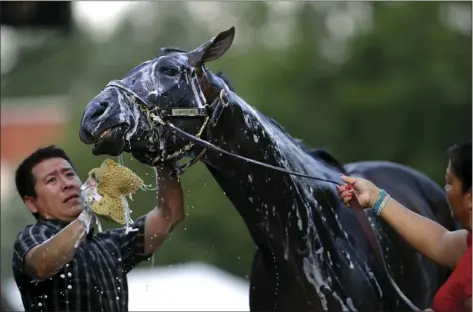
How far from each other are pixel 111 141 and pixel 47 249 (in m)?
0.66

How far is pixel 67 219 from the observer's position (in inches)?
174

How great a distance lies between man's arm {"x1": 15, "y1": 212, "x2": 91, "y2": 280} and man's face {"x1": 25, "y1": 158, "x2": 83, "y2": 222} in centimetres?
12

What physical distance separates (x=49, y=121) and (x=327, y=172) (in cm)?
2053

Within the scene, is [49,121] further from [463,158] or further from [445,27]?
[463,158]

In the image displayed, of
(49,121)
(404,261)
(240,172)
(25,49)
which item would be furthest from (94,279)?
(25,49)

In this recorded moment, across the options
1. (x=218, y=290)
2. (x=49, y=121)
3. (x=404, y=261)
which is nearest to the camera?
(x=404, y=261)

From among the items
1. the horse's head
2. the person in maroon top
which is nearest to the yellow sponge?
the horse's head

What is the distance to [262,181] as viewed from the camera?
3996 millimetres

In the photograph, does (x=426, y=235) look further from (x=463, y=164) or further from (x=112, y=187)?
(x=112, y=187)

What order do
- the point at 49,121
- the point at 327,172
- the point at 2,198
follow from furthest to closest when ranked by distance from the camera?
the point at 49,121 → the point at 2,198 → the point at 327,172

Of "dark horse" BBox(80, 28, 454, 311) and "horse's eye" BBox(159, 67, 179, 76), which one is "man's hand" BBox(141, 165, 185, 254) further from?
"horse's eye" BBox(159, 67, 179, 76)

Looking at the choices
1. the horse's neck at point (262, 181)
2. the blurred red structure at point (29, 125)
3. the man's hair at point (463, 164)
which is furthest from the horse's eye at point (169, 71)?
the blurred red structure at point (29, 125)

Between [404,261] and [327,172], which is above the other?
[327,172]

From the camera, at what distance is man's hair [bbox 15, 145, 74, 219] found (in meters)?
4.47
